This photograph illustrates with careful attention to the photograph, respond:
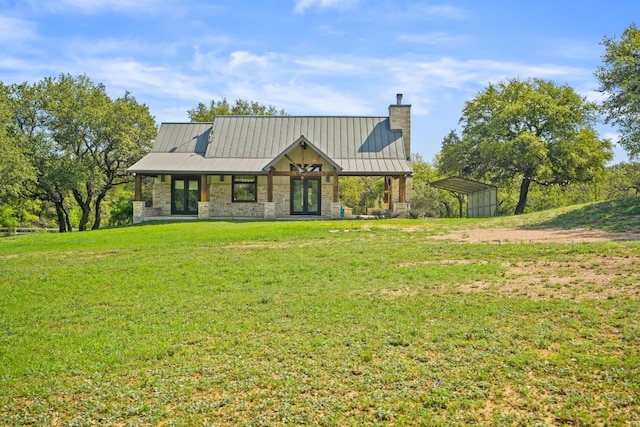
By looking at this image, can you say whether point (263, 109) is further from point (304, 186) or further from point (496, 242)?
point (496, 242)

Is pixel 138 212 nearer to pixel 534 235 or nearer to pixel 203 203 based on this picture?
pixel 203 203

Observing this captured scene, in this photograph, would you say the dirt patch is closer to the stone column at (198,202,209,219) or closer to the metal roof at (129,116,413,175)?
the metal roof at (129,116,413,175)

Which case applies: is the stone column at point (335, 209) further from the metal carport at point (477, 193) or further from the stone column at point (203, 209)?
the stone column at point (203, 209)

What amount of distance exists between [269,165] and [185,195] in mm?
5434

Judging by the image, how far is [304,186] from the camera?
2819cm

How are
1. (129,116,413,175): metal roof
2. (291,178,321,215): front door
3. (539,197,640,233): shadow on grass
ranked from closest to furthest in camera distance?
(539,197,640,233): shadow on grass
(129,116,413,175): metal roof
(291,178,321,215): front door

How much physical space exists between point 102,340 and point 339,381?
3469 millimetres

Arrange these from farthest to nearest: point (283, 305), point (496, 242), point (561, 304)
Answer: point (496, 242)
point (283, 305)
point (561, 304)

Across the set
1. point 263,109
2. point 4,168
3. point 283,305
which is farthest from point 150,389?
point 263,109

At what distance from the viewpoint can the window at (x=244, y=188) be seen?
28391 mm

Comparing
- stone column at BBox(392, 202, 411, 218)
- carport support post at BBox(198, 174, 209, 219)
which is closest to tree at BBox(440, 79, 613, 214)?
stone column at BBox(392, 202, 411, 218)

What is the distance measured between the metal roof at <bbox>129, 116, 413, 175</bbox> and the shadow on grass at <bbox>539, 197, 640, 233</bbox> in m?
9.39

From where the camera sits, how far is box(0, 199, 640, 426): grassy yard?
511 cm

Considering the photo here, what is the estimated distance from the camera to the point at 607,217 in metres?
17.3
